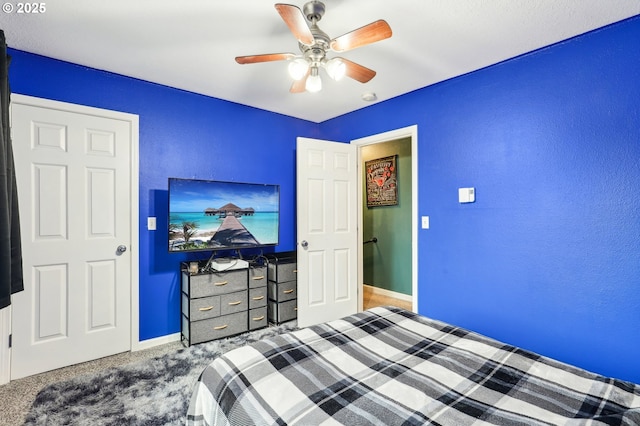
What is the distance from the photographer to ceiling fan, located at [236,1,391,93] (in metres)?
1.51

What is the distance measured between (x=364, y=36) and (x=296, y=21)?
372 mm

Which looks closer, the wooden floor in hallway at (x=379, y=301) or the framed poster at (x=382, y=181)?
the wooden floor in hallway at (x=379, y=301)

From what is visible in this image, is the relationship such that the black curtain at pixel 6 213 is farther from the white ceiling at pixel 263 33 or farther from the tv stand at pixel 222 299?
the tv stand at pixel 222 299

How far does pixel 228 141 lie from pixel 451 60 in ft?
7.40

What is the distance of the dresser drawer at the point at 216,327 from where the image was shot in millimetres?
2771

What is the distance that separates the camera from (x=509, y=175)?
243cm

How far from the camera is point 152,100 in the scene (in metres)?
2.83

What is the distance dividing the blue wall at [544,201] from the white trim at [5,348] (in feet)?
11.2

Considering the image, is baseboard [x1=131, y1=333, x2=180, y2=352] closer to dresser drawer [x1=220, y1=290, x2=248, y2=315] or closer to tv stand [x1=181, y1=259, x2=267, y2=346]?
tv stand [x1=181, y1=259, x2=267, y2=346]

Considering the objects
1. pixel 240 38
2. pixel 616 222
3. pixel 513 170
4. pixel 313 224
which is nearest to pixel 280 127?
pixel 313 224

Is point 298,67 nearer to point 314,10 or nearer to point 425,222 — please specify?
point 314,10

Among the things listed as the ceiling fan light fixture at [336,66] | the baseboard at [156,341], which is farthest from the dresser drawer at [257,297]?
the ceiling fan light fixture at [336,66]

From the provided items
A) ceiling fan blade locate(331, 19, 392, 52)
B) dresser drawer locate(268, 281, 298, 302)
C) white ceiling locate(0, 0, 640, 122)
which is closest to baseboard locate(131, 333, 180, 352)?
dresser drawer locate(268, 281, 298, 302)

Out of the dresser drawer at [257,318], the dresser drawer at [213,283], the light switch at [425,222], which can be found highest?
the light switch at [425,222]
